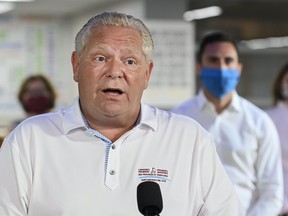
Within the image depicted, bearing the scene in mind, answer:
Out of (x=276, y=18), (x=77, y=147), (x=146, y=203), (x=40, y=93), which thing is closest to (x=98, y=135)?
(x=77, y=147)

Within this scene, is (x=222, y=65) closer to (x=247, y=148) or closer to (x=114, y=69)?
(x=247, y=148)

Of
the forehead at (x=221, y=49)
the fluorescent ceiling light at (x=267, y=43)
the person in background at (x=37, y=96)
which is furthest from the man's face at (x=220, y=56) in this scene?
the fluorescent ceiling light at (x=267, y=43)

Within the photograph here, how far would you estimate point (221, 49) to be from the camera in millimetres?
6215

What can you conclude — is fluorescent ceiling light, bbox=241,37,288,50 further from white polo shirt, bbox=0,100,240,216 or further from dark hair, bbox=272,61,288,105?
white polo shirt, bbox=0,100,240,216

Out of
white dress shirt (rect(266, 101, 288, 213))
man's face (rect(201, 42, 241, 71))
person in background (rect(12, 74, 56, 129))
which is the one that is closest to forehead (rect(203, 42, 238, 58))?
man's face (rect(201, 42, 241, 71))

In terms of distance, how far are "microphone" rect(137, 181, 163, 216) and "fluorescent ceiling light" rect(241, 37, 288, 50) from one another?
19.7 metres

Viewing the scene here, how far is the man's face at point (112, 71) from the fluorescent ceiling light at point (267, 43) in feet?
63.5

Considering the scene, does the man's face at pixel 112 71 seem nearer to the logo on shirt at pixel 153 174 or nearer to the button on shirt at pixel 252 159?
the logo on shirt at pixel 153 174

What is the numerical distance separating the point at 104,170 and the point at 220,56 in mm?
3045

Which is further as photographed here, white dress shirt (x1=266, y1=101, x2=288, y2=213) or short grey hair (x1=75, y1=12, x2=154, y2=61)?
white dress shirt (x1=266, y1=101, x2=288, y2=213)

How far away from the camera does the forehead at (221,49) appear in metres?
6.20

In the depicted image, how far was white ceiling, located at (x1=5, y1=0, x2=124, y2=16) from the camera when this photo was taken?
42.2 feet

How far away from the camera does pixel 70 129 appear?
3477 mm

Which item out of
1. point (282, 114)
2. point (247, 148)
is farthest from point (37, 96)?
point (247, 148)
